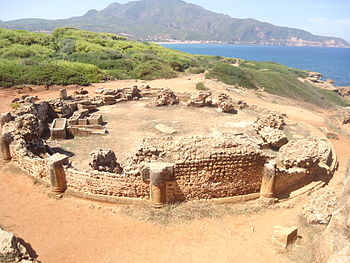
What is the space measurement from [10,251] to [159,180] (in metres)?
4.36

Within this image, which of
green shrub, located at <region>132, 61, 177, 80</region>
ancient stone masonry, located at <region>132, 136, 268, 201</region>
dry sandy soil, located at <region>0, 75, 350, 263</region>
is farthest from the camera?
green shrub, located at <region>132, 61, 177, 80</region>

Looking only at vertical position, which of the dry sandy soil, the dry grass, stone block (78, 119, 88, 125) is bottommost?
the dry sandy soil

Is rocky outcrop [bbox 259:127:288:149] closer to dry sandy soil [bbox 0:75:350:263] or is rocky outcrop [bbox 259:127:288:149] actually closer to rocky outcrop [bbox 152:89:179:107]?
dry sandy soil [bbox 0:75:350:263]

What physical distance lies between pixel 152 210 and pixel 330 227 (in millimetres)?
5175

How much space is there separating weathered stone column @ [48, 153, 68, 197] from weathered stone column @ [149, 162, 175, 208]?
332 centimetres

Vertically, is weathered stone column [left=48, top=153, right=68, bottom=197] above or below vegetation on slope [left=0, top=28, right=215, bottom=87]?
below

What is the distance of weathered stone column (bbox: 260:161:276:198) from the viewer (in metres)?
9.70

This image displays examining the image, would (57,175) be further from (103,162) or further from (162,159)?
(162,159)

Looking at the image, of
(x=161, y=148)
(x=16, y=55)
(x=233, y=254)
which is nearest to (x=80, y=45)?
(x=16, y=55)

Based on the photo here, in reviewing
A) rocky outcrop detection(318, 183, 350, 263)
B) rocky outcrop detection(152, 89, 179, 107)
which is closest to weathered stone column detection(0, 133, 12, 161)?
rocky outcrop detection(152, 89, 179, 107)

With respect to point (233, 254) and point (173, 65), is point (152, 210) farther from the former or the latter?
point (173, 65)

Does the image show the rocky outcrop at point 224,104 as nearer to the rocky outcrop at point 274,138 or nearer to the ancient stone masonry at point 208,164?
the rocky outcrop at point 274,138

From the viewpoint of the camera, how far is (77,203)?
9.47 meters

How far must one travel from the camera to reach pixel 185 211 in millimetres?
9062
